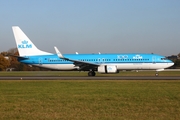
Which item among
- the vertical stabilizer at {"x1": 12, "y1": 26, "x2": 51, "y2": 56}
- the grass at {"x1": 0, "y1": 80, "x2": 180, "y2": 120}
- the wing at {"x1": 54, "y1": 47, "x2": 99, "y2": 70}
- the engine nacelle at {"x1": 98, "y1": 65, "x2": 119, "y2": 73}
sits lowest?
the grass at {"x1": 0, "y1": 80, "x2": 180, "y2": 120}

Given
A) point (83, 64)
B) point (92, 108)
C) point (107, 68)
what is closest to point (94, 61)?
point (83, 64)

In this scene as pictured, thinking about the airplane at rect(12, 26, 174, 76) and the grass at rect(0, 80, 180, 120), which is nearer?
the grass at rect(0, 80, 180, 120)

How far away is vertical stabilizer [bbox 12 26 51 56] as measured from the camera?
1730 inches

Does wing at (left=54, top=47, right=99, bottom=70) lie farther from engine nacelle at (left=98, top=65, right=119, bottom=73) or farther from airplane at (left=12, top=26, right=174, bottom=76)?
engine nacelle at (left=98, top=65, right=119, bottom=73)

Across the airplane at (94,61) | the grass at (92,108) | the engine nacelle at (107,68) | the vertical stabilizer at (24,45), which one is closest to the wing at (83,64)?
the airplane at (94,61)

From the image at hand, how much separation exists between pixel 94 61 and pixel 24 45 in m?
10.2

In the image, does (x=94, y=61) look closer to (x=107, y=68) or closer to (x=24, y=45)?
(x=107, y=68)

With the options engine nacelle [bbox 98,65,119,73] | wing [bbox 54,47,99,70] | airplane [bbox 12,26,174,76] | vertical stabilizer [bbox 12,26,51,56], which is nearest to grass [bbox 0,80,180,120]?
wing [bbox 54,47,99,70]

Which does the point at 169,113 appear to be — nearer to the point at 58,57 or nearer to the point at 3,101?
the point at 3,101

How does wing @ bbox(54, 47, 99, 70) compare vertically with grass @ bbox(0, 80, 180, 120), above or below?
above

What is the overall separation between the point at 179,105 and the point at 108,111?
10.3 ft

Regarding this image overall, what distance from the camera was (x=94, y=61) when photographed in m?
42.4

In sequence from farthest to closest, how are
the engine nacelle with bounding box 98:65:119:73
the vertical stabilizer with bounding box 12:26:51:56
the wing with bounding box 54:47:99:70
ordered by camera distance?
the vertical stabilizer with bounding box 12:26:51:56 → the engine nacelle with bounding box 98:65:119:73 → the wing with bounding box 54:47:99:70

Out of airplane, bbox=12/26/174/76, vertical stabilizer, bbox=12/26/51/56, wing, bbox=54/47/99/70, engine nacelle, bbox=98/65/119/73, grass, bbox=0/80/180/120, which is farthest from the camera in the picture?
vertical stabilizer, bbox=12/26/51/56
